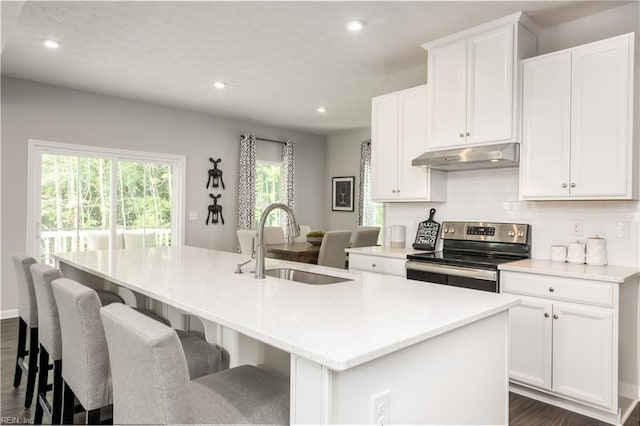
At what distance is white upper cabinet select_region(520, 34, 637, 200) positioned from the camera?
2512mm

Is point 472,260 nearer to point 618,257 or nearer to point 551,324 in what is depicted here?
point 551,324

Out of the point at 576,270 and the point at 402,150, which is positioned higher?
the point at 402,150

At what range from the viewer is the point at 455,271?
2.95 metres

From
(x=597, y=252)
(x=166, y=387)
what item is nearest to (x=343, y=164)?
(x=597, y=252)

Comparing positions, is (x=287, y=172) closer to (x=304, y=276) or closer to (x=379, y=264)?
(x=379, y=264)

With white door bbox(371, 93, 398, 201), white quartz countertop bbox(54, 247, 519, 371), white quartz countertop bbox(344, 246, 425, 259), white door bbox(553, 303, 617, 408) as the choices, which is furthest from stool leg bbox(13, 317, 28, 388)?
white door bbox(553, 303, 617, 408)

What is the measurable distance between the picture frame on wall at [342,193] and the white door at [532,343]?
457 cm

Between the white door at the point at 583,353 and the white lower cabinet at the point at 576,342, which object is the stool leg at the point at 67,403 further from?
the white door at the point at 583,353

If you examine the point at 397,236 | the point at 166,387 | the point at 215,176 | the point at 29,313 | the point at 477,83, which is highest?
the point at 477,83

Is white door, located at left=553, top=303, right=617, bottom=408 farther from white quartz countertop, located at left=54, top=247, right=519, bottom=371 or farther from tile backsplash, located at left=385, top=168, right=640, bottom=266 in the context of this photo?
white quartz countertop, located at left=54, top=247, right=519, bottom=371

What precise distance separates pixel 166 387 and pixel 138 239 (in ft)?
15.9

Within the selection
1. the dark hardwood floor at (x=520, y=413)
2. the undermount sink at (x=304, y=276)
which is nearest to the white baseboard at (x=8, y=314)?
the dark hardwood floor at (x=520, y=413)

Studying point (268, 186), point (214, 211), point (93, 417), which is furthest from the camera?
point (268, 186)

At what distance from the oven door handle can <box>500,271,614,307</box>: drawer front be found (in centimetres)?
8
